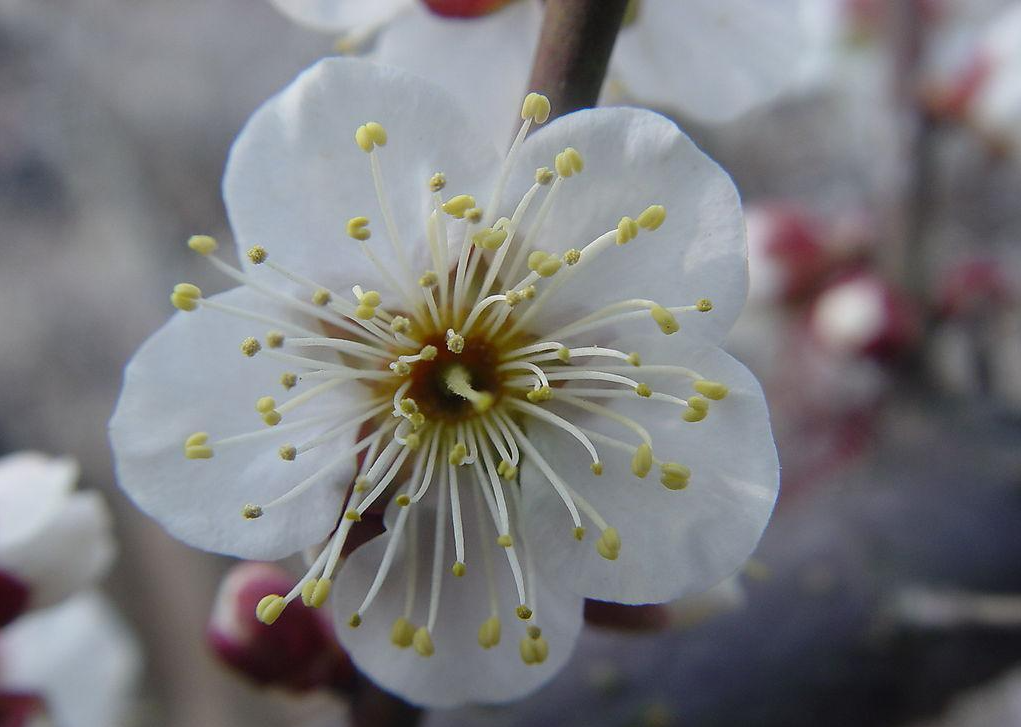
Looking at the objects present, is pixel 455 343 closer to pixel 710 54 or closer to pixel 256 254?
pixel 256 254

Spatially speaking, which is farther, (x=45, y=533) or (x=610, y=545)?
(x=45, y=533)

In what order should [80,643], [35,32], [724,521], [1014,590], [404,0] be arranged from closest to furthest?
[724,521] → [404,0] → [1014,590] → [80,643] → [35,32]

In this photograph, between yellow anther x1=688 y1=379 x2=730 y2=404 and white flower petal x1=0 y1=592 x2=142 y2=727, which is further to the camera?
white flower petal x1=0 y1=592 x2=142 y2=727

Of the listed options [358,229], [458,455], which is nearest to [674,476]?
[458,455]

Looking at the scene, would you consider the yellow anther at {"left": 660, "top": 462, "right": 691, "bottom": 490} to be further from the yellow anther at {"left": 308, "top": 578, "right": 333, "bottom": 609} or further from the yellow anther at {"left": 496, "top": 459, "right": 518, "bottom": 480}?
the yellow anther at {"left": 308, "top": 578, "right": 333, "bottom": 609}

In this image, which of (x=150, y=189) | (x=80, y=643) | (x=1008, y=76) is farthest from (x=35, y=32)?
(x=1008, y=76)

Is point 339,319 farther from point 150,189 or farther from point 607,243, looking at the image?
point 150,189

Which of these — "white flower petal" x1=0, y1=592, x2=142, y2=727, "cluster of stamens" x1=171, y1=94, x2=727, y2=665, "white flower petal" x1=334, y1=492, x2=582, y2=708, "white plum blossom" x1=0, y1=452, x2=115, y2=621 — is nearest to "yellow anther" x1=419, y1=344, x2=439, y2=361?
"cluster of stamens" x1=171, y1=94, x2=727, y2=665
